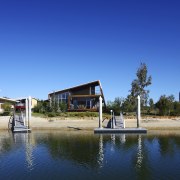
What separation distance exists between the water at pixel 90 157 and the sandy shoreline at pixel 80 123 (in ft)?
31.4

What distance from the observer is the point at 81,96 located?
82812mm

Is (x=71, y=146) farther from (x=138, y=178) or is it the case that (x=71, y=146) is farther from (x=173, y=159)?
(x=138, y=178)

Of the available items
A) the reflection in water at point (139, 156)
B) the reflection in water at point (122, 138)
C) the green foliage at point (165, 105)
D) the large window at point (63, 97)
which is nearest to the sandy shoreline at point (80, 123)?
the reflection in water at point (122, 138)

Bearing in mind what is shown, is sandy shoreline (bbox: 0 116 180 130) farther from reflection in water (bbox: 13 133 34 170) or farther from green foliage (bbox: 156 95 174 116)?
green foliage (bbox: 156 95 174 116)

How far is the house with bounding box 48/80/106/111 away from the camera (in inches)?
3236

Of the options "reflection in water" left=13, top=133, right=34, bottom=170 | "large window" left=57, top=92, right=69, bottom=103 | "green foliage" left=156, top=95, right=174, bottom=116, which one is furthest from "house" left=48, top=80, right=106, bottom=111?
"reflection in water" left=13, top=133, right=34, bottom=170

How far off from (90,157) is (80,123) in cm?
2824

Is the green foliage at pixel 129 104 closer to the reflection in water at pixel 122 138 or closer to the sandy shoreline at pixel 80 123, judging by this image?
the sandy shoreline at pixel 80 123

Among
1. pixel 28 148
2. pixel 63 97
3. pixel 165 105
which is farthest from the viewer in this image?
pixel 63 97

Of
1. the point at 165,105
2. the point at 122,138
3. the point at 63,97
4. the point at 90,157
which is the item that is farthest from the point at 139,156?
the point at 63,97

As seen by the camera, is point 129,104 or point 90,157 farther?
point 129,104

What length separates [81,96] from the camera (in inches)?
3260

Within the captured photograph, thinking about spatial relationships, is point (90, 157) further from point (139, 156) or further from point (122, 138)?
point (122, 138)

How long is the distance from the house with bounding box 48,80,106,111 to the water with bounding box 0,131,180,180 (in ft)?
118
